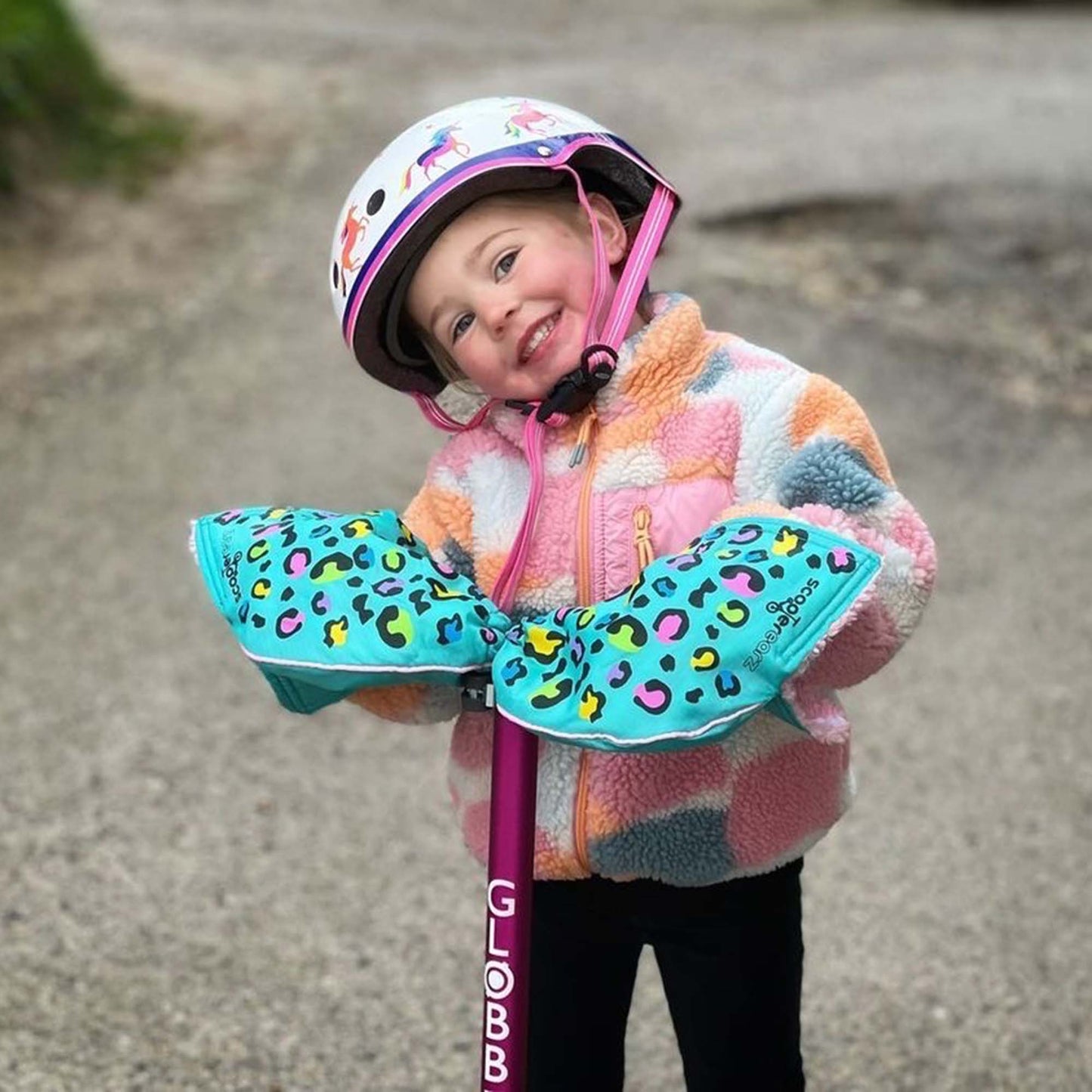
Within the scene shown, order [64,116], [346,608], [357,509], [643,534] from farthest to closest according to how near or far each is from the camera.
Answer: [64,116] < [357,509] < [643,534] < [346,608]

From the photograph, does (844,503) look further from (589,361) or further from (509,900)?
(509,900)

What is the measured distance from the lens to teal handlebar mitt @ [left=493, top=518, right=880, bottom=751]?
5.24 feet

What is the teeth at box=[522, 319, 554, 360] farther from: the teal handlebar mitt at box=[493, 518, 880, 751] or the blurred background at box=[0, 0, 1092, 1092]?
the blurred background at box=[0, 0, 1092, 1092]

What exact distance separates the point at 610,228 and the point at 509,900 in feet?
2.49

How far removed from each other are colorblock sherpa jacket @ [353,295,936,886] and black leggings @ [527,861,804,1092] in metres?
0.08

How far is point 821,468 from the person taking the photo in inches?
69.0

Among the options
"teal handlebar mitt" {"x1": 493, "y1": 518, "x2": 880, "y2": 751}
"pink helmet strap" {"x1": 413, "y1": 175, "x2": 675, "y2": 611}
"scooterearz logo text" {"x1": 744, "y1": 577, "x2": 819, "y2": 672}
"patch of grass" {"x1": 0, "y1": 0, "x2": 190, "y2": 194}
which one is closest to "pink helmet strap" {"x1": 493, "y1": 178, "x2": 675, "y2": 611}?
"pink helmet strap" {"x1": 413, "y1": 175, "x2": 675, "y2": 611}

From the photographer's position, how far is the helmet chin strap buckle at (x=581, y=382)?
6.06 feet

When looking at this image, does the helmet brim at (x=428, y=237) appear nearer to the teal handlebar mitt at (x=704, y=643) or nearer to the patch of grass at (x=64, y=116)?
the teal handlebar mitt at (x=704, y=643)

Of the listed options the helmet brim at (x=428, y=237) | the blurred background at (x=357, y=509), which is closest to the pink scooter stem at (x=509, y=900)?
the helmet brim at (x=428, y=237)

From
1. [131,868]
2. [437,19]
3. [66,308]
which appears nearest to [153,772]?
[131,868]

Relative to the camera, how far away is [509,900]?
1767 millimetres

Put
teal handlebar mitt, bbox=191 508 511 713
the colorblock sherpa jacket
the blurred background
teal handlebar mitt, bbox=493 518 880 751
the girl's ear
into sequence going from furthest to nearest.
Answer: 1. the blurred background
2. the girl's ear
3. the colorblock sherpa jacket
4. teal handlebar mitt, bbox=191 508 511 713
5. teal handlebar mitt, bbox=493 518 880 751

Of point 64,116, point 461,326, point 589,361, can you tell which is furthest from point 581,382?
point 64,116
